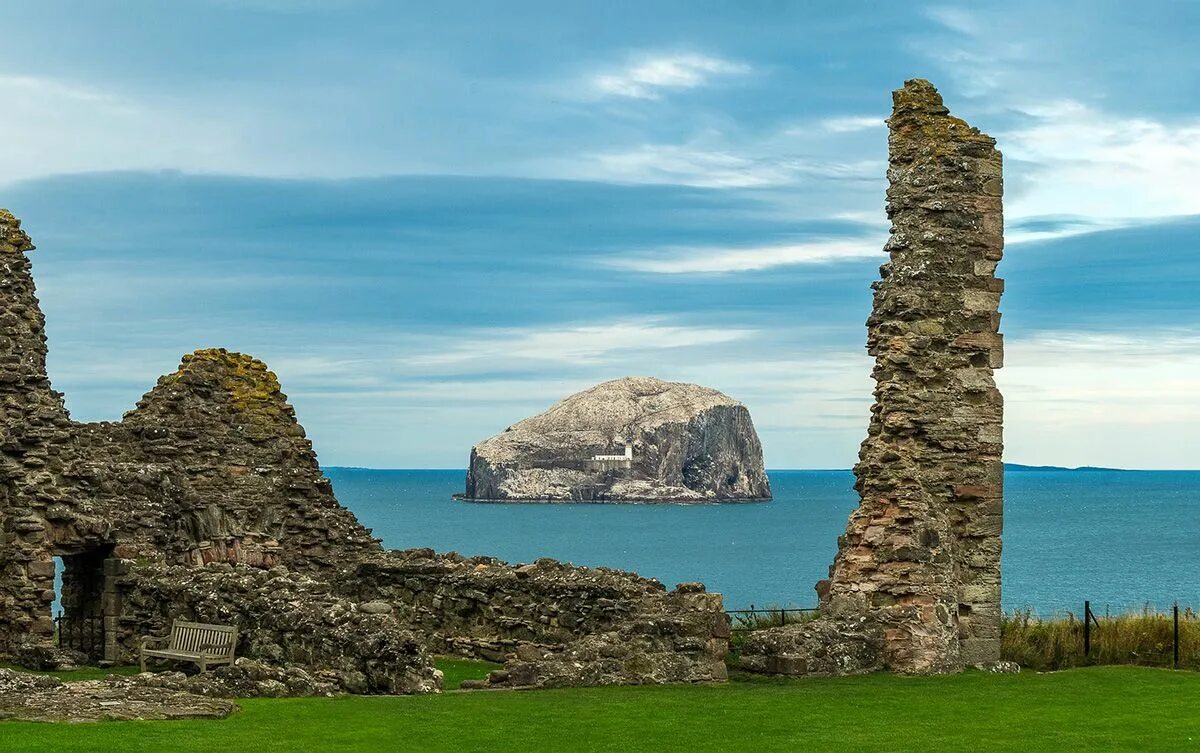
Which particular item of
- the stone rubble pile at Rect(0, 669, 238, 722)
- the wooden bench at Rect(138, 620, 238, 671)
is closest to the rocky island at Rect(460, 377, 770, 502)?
the wooden bench at Rect(138, 620, 238, 671)

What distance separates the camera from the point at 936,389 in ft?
75.9

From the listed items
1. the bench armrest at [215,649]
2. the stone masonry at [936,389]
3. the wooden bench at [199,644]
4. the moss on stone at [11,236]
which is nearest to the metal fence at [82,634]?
the wooden bench at [199,644]

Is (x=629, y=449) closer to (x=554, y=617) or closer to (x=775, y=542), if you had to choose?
(x=775, y=542)

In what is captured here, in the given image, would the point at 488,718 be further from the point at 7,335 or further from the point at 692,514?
the point at 692,514

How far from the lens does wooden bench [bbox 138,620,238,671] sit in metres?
20.1

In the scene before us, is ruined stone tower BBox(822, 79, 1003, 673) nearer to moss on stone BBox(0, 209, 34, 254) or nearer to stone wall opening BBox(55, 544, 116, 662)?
stone wall opening BBox(55, 544, 116, 662)

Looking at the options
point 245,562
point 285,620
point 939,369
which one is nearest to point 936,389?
point 939,369

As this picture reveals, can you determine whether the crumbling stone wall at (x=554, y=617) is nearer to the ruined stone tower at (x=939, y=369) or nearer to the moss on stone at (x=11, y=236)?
the ruined stone tower at (x=939, y=369)

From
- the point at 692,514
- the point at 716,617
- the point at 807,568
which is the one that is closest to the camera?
the point at 716,617

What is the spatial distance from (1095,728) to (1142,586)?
68.3 m

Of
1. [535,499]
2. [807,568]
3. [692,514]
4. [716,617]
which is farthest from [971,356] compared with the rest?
[535,499]

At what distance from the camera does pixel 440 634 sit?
963 inches

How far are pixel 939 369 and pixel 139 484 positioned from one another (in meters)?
11.5

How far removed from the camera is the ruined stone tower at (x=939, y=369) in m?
22.8
